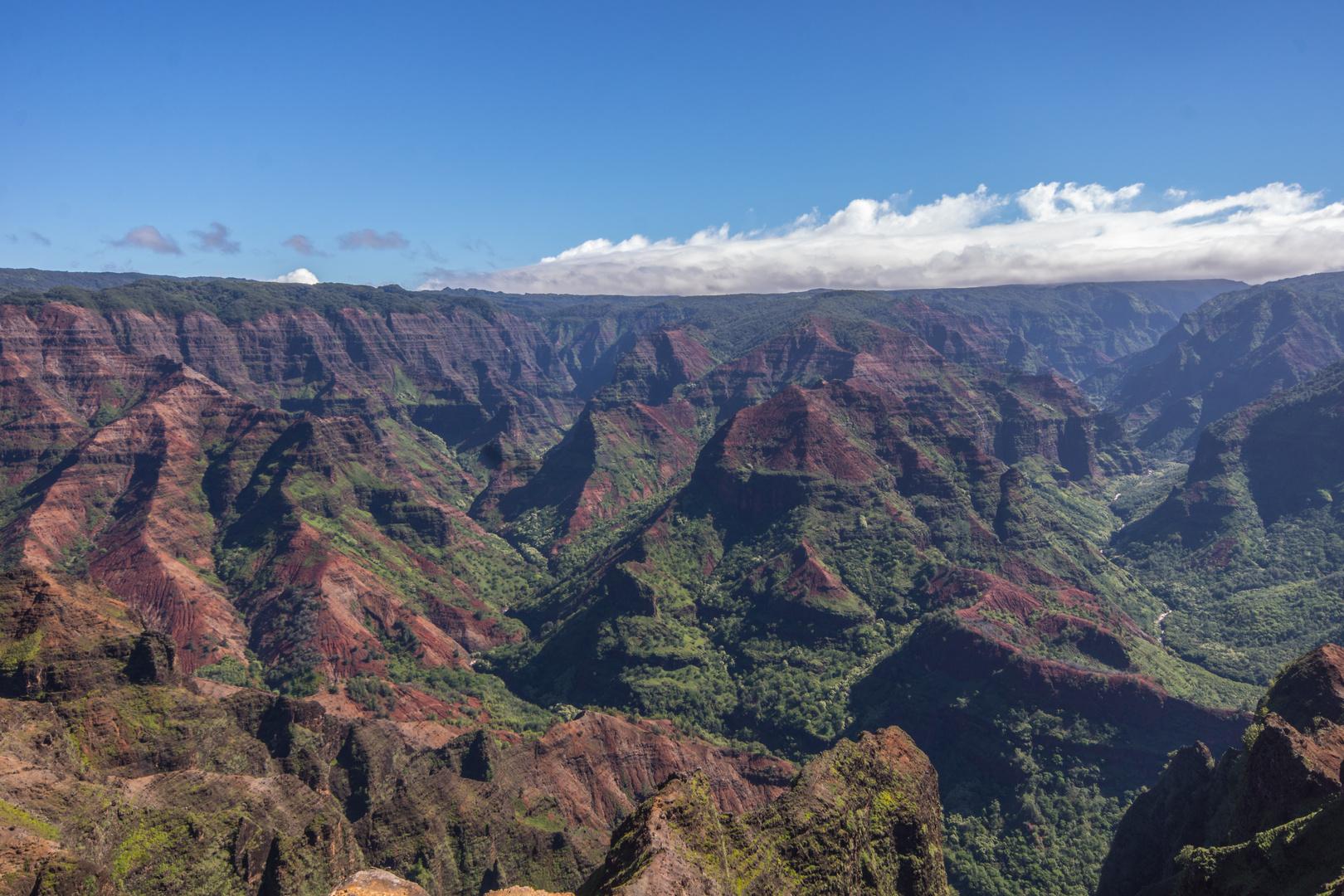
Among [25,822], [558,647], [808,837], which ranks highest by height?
[25,822]

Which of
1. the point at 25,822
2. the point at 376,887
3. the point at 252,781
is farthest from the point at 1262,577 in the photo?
the point at 25,822

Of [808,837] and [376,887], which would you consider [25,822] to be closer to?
[376,887]

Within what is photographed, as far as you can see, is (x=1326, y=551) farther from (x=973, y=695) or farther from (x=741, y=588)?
(x=741, y=588)

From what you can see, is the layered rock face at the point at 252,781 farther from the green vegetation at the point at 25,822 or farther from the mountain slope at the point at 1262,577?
the mountain slope at the point at 1262,577

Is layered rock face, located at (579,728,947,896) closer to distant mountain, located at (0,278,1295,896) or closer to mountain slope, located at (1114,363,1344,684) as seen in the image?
distant mountain, located at (0,278,1295,896)

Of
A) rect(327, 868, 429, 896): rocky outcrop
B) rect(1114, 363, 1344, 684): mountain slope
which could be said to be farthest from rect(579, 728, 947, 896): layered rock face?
rect(1114, 363, 1344, 684): mountain slope

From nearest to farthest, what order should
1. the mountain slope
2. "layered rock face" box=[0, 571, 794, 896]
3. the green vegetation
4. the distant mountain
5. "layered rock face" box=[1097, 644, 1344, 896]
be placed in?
1. "layered rock face" box=[1097, 644, 1344, 896]
2. the green vegetation
3. "layered rock face" box=[0, 571, 794, 896]
4. the distant mountain
5. the mountain slope

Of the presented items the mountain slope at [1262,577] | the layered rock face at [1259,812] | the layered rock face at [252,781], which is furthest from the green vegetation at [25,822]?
the mountain slope at [1262,577]
